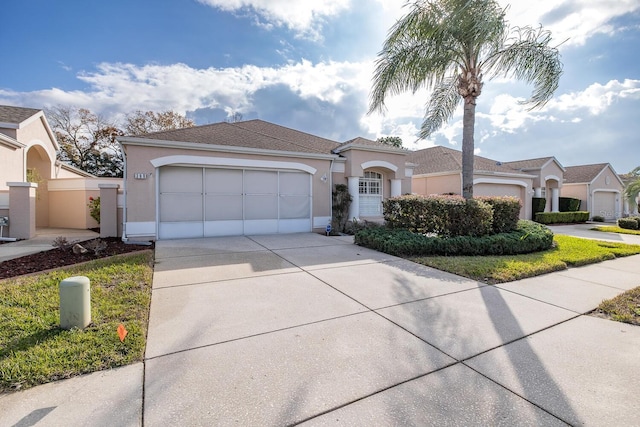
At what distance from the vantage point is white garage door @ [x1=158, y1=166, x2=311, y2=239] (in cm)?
1049

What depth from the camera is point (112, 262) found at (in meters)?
6.57

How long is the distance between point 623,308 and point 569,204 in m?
26.4

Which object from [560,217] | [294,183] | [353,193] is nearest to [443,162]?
[560,217]

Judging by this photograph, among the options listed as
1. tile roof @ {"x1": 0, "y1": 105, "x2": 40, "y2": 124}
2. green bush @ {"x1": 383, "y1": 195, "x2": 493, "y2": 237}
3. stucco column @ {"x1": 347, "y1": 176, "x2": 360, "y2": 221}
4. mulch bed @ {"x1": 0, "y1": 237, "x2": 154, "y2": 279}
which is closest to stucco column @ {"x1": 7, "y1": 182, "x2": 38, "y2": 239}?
mulch bed @ {"x1": 0, "y1": 237, "x2": 154, "y2": 279}

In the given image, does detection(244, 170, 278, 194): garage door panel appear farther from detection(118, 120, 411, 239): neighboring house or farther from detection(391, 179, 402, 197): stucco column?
detection(391, 179, 402, 197): stucco column


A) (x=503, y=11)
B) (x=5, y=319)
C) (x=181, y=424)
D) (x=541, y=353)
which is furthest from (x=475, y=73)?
(x=5, y=319)

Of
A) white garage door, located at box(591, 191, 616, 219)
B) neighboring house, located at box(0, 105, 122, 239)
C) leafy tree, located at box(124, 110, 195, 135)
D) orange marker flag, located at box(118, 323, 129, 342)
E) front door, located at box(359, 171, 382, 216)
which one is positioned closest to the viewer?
orange marker flag, located at box(118, 323, 129, 342)

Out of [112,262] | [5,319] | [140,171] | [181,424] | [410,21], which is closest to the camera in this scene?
[181,424]

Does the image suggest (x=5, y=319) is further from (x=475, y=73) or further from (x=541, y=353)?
(x=475, y=73)

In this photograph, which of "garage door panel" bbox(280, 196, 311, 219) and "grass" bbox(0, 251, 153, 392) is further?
"garage door panel" bbox(280, 196, 311, 219)

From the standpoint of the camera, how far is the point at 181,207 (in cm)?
1060

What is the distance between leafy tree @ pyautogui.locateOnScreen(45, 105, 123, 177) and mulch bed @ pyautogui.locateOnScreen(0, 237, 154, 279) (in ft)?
69.5

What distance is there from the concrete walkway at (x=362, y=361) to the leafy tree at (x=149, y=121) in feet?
87.1

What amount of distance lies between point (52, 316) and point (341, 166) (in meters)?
11.4
